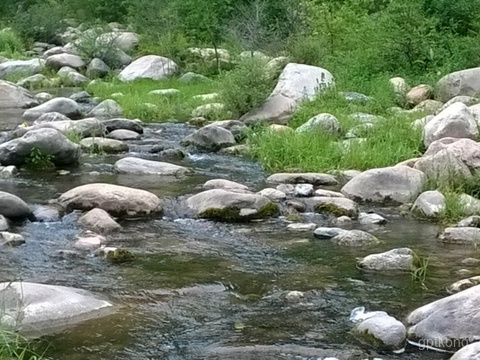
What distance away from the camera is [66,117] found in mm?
13055

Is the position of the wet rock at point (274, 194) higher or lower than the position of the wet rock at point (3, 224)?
lower

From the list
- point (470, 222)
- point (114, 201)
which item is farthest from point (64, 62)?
point (470, 222)

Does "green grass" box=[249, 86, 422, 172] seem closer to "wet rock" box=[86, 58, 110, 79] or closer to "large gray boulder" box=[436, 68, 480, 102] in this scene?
"large gray boulder" box=[436, 68, 480, 102]

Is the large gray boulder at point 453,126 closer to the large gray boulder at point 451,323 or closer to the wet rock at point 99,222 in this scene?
the wet rock at point 99,222

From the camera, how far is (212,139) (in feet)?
36.2

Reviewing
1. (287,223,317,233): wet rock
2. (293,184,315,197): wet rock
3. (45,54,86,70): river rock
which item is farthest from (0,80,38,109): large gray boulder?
(287,223,317,233): wet rock

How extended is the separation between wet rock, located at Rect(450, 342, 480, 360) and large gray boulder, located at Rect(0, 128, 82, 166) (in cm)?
661

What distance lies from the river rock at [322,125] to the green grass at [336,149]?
118 millimetres

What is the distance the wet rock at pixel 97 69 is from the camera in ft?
65.7

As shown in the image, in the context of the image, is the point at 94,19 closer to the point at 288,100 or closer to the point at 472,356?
the point at 288,100

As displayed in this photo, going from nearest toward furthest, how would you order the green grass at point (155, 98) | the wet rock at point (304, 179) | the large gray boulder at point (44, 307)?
the large gray boulder at point (44, 307)
the wet rock at point (304, 179)
the green grass at point (155, 98)

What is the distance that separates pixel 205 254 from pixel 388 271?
4.88ft

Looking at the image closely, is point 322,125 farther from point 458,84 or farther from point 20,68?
point 20,68

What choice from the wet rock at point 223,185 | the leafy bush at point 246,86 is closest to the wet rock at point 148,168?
the wet rock at point 223,185
